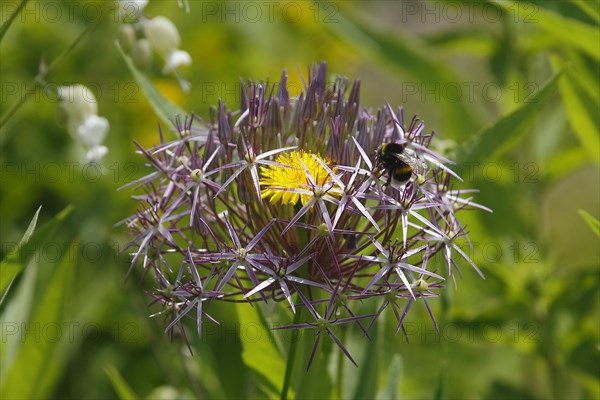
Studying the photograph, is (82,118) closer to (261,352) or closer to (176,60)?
(176,60)

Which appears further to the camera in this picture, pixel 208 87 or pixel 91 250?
pixel 208 87

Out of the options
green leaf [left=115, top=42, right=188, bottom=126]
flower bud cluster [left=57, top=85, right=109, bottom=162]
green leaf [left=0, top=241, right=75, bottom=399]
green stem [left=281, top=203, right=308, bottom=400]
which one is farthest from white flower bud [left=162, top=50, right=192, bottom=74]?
green stem [left=281, top=203, right=308, bottom=400]

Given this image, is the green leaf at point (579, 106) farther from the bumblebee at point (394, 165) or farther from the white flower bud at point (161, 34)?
the white flower bud at point (161, 34)

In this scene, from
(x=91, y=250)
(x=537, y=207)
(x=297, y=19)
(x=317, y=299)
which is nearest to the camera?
(x=317, y=299)

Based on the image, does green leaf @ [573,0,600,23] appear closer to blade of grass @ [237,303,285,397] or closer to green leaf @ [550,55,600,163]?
green leaf @ [550,55,600,163]

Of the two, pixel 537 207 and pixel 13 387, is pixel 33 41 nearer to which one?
pixel 13 387

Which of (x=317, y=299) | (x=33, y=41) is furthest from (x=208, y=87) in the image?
(x=317, y=299)
